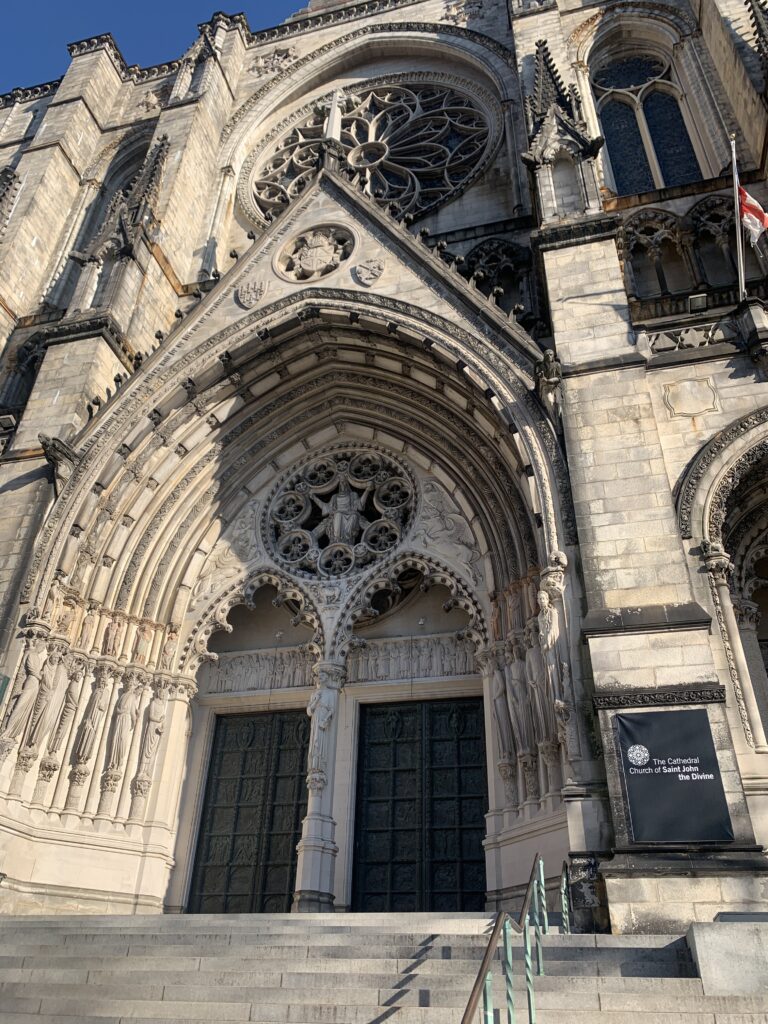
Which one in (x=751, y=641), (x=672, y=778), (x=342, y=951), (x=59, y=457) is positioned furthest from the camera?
(x=59, y=457)

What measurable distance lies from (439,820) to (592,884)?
340cm

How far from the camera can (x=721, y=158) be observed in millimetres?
13297

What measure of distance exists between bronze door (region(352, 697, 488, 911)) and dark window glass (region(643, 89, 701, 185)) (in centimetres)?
1039

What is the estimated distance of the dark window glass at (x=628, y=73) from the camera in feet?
51.6

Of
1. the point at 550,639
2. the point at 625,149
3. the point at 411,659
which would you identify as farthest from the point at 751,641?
the point at 625,149

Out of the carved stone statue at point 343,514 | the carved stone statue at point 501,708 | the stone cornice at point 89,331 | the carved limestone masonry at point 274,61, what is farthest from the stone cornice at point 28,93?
the carved stone statue at point 501,708

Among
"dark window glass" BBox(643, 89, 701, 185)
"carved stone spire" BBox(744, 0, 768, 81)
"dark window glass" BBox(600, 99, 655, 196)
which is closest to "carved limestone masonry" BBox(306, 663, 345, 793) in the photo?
"dark window glass" BBox(600, 99, 655, 196)

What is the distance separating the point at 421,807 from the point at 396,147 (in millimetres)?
13997

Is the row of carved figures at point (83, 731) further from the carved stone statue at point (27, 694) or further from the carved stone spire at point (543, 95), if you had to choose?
the carved stone spire at point (543, 95)

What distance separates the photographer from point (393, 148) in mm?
17156

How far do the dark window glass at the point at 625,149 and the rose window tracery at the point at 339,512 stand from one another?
714cm

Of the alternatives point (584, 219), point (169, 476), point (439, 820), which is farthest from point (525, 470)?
point (169, 476)

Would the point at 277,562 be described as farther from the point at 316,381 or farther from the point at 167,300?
the point at 167,300

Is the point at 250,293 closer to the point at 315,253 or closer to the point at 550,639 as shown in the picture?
the point at 315,253
